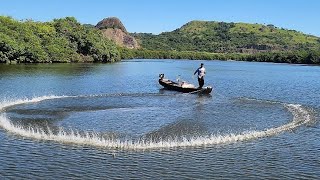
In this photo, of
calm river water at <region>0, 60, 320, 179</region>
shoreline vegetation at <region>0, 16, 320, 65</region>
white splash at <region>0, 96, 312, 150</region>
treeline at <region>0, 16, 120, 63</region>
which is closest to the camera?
calm river water at <region>0, 60, 320, 179</region>

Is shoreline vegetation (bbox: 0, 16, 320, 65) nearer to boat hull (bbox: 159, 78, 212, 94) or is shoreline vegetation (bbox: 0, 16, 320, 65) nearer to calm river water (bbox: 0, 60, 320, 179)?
boat hull (bbox: 159, 78, 212, 94)

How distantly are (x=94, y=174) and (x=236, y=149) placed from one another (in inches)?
290

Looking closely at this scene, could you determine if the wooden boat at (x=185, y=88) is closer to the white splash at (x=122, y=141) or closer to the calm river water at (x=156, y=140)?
the calm river water at (x=156, y=140)

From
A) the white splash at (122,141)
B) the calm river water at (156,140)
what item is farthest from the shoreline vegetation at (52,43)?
the white splash at (122,141)

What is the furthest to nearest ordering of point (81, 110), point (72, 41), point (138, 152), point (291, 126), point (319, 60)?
point (319, 60) < point (72, 41) < point (81, 110) < point (291, 126) < point (138, 152)

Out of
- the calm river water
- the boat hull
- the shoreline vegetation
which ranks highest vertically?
the shoreline vegetation

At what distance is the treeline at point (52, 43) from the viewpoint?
368 feet

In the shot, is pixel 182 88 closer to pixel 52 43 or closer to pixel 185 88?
pixel 185 88

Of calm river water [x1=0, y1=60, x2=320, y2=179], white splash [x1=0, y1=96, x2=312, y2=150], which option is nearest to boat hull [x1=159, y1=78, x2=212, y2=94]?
calm river water [x1=0, y1=60, x2=320, y2=179]

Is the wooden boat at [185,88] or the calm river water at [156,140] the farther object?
the wooden boat at [185,88]

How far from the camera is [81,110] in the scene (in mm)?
33125

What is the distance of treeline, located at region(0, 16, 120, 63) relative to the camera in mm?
112200

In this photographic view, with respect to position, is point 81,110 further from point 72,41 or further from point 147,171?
point 72,41

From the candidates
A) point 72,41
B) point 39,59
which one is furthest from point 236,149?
point 72,41
